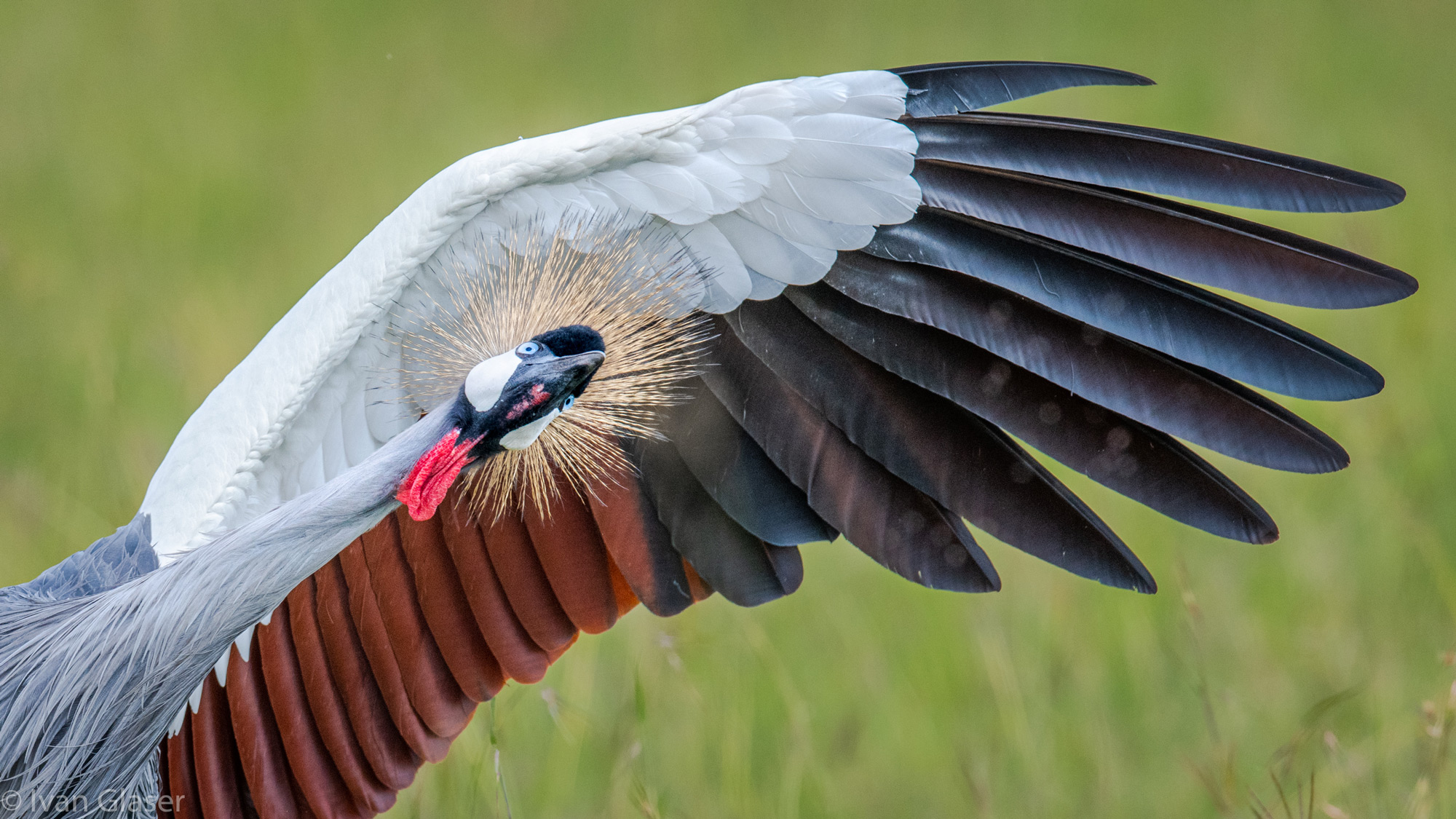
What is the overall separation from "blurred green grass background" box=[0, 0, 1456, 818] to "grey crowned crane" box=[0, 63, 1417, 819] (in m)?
0.61

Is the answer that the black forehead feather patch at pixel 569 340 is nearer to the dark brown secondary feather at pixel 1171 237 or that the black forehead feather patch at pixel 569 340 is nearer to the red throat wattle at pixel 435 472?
the red throat wattle at pixel 435 472

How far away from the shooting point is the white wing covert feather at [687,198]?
1590 millimetres

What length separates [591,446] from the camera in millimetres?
1596

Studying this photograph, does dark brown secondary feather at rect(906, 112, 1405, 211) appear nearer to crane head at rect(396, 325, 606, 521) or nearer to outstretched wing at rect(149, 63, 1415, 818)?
outstretched wing at rect(149, 63, 1415, 818)

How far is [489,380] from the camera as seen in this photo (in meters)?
1.40

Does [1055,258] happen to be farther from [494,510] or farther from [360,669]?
[360,669]

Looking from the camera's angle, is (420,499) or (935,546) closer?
(420,499)

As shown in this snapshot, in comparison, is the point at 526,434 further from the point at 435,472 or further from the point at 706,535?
the point at 706,535

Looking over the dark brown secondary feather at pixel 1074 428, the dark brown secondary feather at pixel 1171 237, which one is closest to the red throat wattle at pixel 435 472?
the dark brown secondary feather at pixel 1074 428

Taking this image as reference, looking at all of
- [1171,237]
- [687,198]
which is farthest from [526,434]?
[1171,237]

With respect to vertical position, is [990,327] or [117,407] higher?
[117,407]

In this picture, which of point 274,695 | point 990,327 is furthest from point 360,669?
point 990,327

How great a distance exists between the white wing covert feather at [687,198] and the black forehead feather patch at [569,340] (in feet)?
0.87

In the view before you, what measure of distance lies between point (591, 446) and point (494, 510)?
0.35 metres
